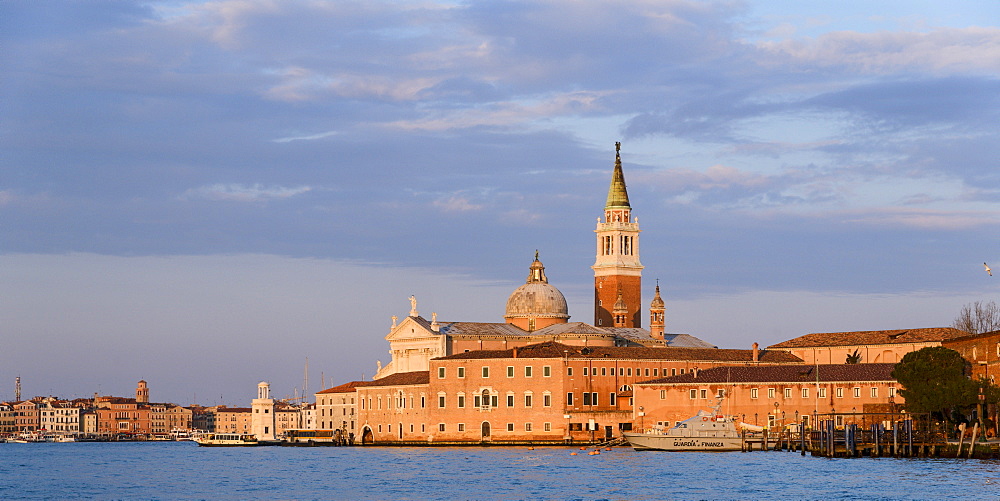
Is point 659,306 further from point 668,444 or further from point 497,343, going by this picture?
point 668,444

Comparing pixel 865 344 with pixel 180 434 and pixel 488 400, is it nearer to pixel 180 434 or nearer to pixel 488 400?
pixel 488 400

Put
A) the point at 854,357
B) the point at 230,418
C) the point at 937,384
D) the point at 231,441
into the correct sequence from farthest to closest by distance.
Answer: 1. the point at 230,418
2. the point at 231,441
3. the point at 854,357
4. the point at 937,384

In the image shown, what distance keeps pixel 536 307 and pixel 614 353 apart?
46.3 ft

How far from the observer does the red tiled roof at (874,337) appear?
9594 cm

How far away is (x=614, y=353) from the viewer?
9200 centimetres

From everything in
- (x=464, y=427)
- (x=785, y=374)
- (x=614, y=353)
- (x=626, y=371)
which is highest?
(x=614, y=353)

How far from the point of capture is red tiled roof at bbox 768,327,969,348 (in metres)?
95.9

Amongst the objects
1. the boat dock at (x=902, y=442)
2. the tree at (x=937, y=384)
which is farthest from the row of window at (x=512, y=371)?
the tree at (x=937, y=384)

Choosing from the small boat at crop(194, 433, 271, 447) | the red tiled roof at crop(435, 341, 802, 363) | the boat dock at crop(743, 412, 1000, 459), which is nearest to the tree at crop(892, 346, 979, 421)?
the boat dock at crop(743, 412, 1000, 459)

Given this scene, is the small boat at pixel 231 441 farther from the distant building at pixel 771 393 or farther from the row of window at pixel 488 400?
the distant building at pixel 771 393

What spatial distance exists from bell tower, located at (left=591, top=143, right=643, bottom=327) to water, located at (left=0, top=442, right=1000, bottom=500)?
31451 mm

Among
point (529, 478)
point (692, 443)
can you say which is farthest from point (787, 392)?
point (529, 478)

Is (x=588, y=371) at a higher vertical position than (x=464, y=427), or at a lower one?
higher

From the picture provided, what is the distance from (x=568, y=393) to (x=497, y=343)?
13621 mm
